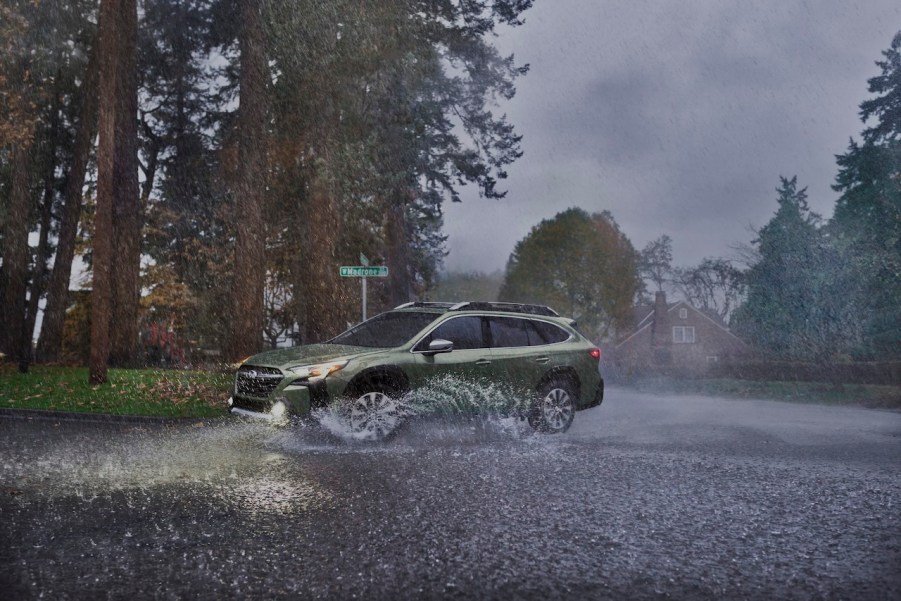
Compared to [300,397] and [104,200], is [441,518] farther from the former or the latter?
[104,200]

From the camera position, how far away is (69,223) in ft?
90.9

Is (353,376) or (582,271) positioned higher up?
(582,271)

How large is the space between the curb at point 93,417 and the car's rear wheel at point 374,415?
3.80 metres

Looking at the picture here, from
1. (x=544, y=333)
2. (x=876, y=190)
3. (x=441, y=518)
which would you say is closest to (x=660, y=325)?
(x=876, y=190)

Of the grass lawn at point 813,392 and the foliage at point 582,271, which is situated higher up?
the foliage at point 582,271

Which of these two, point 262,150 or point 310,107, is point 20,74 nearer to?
point 310,107

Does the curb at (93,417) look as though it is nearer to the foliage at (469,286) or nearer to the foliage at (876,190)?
the foliage at (876,190)

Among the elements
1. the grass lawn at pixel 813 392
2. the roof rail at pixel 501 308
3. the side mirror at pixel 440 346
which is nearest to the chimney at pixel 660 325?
the grass lawn at pixel 813 392

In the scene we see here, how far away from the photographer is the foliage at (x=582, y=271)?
60562 millimetres

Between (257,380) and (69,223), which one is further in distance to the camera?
(69,223)

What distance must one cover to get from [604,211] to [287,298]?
121ft

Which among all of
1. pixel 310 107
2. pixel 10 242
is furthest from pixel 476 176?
pixel 10 242

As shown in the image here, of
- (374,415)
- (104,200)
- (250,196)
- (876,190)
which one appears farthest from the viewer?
(876,190)

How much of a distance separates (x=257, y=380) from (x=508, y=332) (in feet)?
11.2
